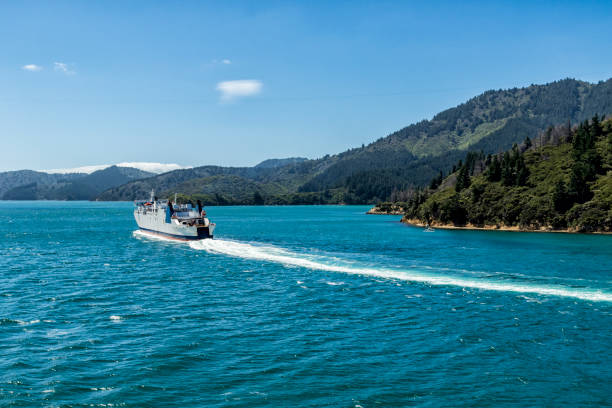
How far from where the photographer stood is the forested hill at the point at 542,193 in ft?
408

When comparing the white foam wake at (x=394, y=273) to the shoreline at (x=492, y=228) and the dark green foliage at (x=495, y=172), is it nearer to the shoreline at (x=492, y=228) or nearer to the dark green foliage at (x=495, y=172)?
the shoreline at (x=492, y=228)

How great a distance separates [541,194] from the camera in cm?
13712

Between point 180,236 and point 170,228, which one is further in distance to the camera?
point 170,228

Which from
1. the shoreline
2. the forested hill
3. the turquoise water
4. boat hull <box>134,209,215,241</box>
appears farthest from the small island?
boat hull <box>134,209,215,241</box>

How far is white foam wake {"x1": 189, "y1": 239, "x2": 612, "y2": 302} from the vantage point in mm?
45256

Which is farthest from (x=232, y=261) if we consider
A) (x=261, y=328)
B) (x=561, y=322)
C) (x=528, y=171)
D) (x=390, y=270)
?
(x=528, y=171)

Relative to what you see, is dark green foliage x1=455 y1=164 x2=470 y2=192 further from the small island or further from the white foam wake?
the white foam wake

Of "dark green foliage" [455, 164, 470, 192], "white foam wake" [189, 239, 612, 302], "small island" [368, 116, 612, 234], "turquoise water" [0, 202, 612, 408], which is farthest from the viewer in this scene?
"dark green foliage" [455, 164, 470, 192]

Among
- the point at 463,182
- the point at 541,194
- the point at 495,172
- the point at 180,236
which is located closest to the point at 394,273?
the point at 180,236

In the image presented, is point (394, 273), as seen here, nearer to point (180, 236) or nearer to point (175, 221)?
point (180, 236)

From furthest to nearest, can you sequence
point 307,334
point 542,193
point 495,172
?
point 495,172 → point 542,193 → point 307,334

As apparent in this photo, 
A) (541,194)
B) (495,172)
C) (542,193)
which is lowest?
(541,194)

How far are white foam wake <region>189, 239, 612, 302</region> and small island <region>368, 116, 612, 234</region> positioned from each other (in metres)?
83.4

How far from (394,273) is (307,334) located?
27235 mm
